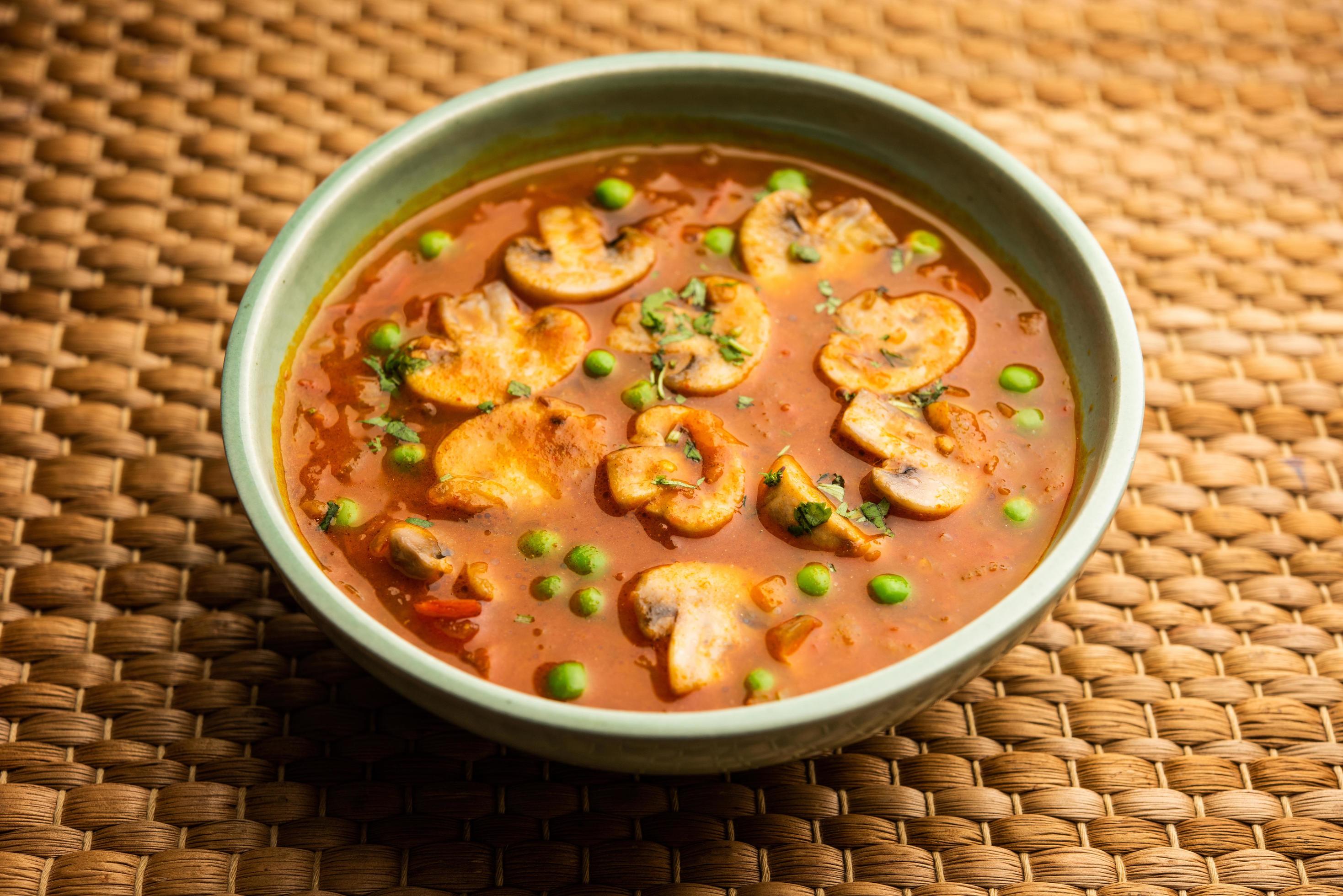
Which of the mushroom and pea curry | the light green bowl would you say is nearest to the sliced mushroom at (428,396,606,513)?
the mushroom and pea curry

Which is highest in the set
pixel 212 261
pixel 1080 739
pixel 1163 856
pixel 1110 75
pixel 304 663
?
pixel 1110 75

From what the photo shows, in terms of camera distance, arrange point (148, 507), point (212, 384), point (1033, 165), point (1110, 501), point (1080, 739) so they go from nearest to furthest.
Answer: point (1110, 501)
point (1080, 739)
point (148, 507)
point (212, 384)
point (1033, 165)

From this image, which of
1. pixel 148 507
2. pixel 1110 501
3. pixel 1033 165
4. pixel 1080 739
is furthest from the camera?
pixel 1033 165

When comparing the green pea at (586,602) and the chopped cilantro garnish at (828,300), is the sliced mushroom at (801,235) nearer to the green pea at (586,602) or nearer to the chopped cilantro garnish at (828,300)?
the chopped cilantro garnish at (828,300)

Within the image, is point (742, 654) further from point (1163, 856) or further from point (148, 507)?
point (148, 507)

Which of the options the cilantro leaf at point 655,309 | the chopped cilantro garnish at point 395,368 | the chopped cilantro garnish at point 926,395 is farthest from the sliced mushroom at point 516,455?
the chopped cilantro garnish at point 926,395

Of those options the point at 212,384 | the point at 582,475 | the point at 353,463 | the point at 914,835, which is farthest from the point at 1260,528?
the point at 212,384

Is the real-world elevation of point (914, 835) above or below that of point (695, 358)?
below

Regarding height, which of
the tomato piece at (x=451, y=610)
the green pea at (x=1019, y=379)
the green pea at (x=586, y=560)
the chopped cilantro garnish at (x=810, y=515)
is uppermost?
the green pea at (x=1019, y=379)
